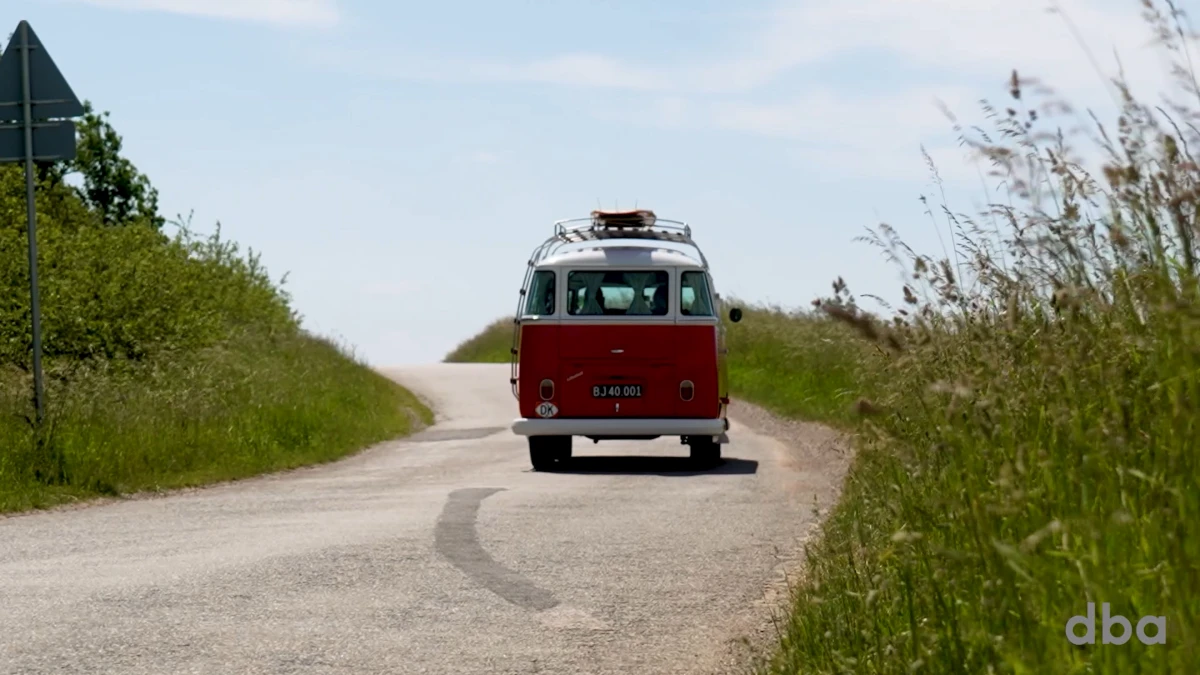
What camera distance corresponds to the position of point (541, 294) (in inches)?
772

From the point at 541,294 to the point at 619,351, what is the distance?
1162mm

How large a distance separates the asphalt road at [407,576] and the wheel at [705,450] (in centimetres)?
203

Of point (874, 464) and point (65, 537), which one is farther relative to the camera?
point (65, 537)

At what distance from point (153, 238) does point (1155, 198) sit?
2656 centimetres

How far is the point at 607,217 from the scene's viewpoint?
A: 20.4 m

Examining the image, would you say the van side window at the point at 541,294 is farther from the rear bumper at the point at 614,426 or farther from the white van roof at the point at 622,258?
the rear bumper at the point at 614,426

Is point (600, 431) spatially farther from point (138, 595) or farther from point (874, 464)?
point (138, 595)

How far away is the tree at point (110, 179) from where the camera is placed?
53.4 meters

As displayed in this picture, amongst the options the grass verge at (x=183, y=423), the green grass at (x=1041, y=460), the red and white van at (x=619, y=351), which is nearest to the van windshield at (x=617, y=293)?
the red and white van at (x=619, y=351)

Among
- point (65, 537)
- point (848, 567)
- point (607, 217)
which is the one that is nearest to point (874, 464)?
point (848, 567)

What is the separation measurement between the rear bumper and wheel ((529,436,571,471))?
0.99 feet

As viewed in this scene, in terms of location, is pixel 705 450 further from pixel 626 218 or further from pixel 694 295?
pixel 626 218

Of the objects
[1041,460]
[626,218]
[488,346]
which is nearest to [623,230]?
[626,218]

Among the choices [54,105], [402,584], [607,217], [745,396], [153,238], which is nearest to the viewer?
[402,584]
